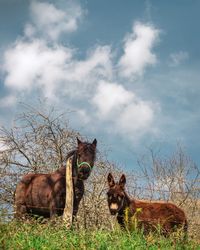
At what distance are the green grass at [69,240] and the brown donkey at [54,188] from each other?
10.6ft

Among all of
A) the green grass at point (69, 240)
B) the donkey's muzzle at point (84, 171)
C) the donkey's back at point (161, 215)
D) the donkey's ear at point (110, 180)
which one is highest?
the donkey's muzzle at point (84, 171)

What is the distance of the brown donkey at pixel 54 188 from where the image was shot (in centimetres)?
1117

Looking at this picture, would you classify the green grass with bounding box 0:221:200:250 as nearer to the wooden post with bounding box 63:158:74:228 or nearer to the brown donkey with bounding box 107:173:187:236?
the brown donkey with bounding box 107:173:187:236

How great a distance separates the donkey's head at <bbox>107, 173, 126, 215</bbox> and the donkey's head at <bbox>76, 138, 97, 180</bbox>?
1.13 meters

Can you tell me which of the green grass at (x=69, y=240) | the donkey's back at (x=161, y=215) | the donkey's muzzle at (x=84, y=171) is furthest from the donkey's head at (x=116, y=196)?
the green grass at (x=69, y=240)

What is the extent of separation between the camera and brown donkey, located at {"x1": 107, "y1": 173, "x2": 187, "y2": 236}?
9.91 metres

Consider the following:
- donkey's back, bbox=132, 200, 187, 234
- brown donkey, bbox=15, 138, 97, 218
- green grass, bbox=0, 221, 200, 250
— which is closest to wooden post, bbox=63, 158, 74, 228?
brown donkey, bbox=15, 138, 97, 218

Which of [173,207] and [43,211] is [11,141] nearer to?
[43,211]

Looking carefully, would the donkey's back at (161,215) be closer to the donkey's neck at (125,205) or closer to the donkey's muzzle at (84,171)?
the donkey's neck at (125,205)

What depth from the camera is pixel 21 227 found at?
24.9 ft

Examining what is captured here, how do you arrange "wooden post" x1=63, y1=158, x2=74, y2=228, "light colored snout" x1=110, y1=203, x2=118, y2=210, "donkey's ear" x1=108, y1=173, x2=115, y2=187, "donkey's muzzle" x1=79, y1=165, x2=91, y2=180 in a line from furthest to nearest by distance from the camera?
"donkey's muzzle" x1=79, y1=165, x2=91, y2=180 < "wooden post" x1=63, y1=158, x2=74, y2=228 < "donkey's ear" x1=108, y1=173, x2=115, y2=187 < "light colored snout" x1=110, y1=203, x2=118, y2=210

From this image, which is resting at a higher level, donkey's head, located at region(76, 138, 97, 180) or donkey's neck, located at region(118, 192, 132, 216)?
donkey's head, located at region(76, 138, 97, 180)

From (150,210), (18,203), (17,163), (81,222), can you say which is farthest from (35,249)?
(17,163)

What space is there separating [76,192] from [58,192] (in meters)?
0.47
